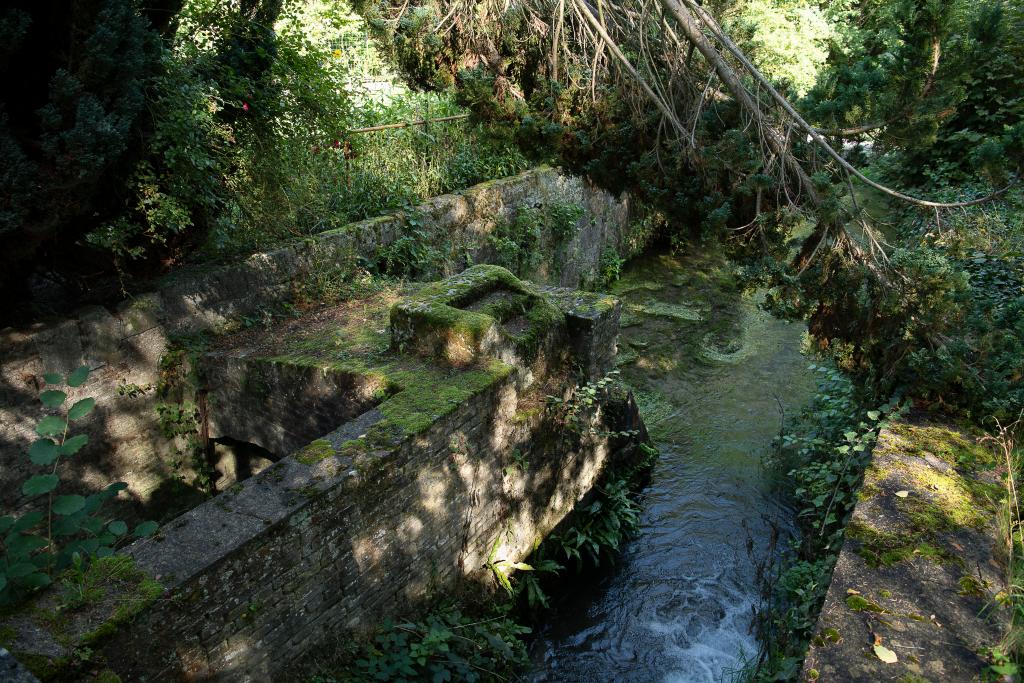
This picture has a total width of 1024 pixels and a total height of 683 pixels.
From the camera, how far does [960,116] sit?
9.33 metres

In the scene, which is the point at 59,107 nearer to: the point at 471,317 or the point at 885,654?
the point at 471,317

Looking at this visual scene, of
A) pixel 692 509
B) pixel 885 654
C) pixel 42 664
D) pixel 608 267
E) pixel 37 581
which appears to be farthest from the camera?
pixel 608 267

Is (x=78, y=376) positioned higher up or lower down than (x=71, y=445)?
higher up

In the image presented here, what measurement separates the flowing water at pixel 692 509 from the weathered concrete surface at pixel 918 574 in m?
1.76

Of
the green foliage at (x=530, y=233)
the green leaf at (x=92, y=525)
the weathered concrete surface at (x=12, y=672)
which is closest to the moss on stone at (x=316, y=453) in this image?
the green leaf at (x=92, y=525)

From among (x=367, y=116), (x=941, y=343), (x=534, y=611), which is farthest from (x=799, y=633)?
(x=367, y=116)

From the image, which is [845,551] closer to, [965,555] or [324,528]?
[965,555]

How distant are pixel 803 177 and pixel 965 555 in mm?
3268

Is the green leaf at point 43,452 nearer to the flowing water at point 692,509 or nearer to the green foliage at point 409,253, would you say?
the flowing water at point 692,509

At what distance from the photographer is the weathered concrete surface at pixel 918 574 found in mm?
3137

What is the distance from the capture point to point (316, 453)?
419 cm

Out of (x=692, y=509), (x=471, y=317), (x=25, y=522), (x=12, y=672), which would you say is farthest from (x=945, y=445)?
(x=25, y=522)

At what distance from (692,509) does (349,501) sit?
4143 mm

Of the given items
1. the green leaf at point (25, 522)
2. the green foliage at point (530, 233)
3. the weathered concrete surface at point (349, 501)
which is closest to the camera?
the green leaf at point (25, 522)
